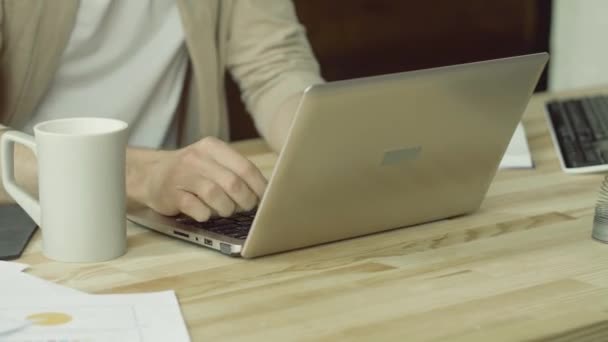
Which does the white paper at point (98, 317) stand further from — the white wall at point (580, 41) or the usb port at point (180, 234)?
the white wall at point (580, 41)

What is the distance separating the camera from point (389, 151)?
3.16 feet

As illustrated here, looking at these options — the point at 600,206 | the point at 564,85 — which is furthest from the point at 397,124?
the point at 564,85

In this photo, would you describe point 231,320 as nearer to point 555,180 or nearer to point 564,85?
point 555,180

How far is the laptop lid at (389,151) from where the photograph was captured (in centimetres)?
89

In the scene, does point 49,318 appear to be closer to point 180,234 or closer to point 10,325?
point 10,325

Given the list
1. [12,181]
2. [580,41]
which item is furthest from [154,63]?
[580,41]

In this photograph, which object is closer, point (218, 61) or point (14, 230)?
point (14, 230)

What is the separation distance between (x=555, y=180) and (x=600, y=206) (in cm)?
26

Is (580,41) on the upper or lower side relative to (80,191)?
lower

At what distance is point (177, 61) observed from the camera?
5.37ft

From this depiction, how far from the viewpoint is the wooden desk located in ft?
2.63

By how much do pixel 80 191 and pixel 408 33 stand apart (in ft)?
5.83

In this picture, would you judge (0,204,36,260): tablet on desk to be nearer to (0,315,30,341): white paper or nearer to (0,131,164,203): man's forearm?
(0,131,164,203): man's forearm

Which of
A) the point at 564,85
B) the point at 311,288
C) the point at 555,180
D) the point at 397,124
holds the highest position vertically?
the point at 397,124
